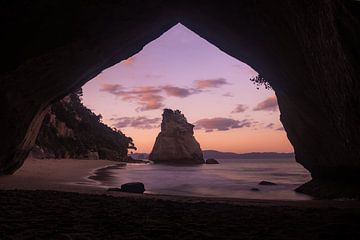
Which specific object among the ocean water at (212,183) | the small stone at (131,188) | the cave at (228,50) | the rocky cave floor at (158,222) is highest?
the cave at (228,50)

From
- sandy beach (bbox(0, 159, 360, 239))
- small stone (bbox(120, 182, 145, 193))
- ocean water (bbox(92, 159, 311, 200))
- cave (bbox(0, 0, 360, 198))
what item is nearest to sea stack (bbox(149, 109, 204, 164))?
ocean water (bbox(92, 159, 311, 200))

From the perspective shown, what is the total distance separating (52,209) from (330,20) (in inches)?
316

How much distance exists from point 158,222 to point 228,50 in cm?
1111

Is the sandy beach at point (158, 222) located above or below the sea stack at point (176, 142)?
below

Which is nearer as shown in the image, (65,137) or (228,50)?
(228,50)

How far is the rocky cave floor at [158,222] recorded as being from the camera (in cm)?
400

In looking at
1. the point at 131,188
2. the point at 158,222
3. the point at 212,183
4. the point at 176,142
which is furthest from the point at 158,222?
the point at 176,142

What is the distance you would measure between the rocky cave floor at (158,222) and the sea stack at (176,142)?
85.0 m

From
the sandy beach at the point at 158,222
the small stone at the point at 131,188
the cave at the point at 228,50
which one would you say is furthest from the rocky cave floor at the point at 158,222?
the small stone at the point at 131,188

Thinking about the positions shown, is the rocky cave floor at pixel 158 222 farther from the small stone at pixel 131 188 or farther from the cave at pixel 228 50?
the small stone at pixel 131 188

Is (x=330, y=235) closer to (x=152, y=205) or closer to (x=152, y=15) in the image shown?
(x=152, y=205)

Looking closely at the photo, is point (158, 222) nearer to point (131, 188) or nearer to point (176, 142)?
point (131, 188)

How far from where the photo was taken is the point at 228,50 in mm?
14578

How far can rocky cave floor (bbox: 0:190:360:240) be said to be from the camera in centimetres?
400
